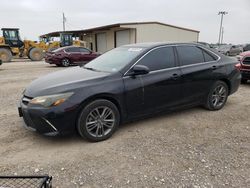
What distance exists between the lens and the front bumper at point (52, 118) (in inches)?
126

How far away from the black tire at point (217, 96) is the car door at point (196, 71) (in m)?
0.16

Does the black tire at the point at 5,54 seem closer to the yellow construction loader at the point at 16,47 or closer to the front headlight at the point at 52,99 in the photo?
the yellow construction loader at the point at 16,47

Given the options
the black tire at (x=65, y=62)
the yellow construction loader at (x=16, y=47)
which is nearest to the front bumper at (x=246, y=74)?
the black tire at (x=65, y=62)

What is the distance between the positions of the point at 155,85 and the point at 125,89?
61 centimetres

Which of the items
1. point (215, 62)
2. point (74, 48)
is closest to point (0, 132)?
point (215, 62)

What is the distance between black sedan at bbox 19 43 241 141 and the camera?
129 inches

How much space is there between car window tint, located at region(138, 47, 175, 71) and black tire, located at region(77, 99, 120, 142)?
3.31 feet

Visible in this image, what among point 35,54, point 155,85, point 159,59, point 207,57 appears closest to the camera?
point 155,85

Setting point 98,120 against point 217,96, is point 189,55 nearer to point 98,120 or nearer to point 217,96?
point 217,96

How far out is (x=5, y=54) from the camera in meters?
19.8

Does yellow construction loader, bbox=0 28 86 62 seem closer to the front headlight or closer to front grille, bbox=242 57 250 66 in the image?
front grille, bbox=242 57 250 66

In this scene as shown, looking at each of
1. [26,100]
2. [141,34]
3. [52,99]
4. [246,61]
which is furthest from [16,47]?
[52,99]

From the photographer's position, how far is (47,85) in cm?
352

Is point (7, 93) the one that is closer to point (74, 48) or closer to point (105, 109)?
point (105, 109)
